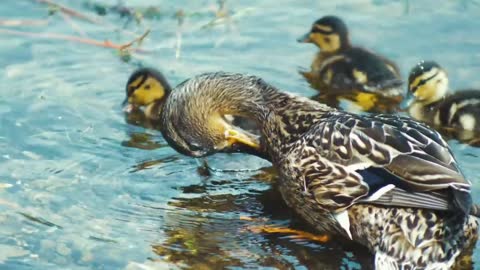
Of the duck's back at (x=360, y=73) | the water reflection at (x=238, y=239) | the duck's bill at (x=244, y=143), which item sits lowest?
the water reflection at (x=238, y=239)

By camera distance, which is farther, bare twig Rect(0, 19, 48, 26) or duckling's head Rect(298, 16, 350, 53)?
bare twig Rect(0, 19, 48, 26)

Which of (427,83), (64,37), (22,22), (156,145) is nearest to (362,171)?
(156,145)

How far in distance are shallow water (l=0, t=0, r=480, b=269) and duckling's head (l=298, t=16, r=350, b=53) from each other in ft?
0.44

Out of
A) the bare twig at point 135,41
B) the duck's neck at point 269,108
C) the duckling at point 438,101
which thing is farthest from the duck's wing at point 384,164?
the bare twig at point 135,41

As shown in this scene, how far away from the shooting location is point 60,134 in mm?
5574

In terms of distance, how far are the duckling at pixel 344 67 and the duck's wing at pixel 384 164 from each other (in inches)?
Result: 62.3

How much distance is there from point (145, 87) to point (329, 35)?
1130 mm

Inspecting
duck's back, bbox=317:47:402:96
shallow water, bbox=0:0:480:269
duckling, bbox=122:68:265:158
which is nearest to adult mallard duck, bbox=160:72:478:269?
shallow water, bbox=0:0:480:269

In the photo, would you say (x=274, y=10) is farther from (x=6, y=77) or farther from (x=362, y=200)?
(x=362, y=200)

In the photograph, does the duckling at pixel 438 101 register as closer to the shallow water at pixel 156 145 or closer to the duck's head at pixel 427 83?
the duck's head at pixel 427 83

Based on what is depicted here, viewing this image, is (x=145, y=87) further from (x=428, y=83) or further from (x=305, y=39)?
(x=428, y=83)

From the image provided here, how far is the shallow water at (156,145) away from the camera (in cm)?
449

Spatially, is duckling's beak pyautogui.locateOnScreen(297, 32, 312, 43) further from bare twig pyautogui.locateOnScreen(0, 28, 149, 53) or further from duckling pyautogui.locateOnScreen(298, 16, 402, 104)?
bare twig pyautogui.locateOnScreen(0, 28, 149, 53)

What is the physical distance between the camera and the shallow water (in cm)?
449
